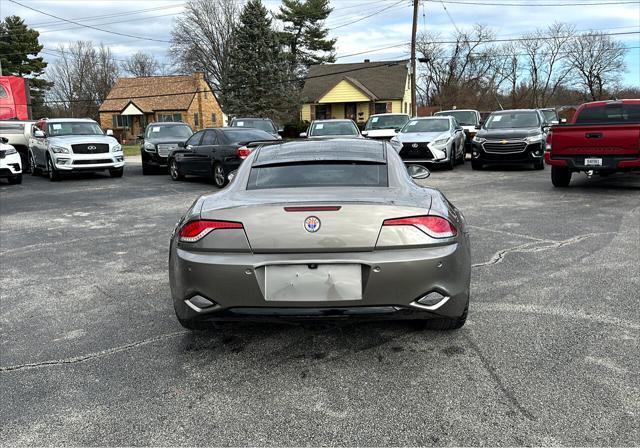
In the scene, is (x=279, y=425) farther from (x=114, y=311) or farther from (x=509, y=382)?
(x=114, y=311)

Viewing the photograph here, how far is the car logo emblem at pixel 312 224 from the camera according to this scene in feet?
10.3

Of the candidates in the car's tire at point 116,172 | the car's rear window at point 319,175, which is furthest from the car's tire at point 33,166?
the car's rear window at point 319,175

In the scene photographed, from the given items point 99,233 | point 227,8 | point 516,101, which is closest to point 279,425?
point 99,233

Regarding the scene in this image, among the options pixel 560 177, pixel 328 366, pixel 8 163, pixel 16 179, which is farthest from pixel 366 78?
pixel 328 366

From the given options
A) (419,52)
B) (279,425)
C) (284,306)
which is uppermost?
(419,52)

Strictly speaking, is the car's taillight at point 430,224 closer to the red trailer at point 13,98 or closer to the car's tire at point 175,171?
the car's tire at point 175,171

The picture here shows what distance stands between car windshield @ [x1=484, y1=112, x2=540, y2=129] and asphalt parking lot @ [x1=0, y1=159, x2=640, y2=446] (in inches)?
427

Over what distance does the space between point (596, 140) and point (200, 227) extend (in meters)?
9.13

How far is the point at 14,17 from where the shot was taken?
2334 inches

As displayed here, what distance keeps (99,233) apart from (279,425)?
6198 millimetres

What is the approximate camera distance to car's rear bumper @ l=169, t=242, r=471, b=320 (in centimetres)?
311

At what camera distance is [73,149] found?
15.5 metres

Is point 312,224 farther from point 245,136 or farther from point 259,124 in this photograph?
point 259,124

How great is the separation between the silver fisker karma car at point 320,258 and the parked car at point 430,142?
1236 centimetres
